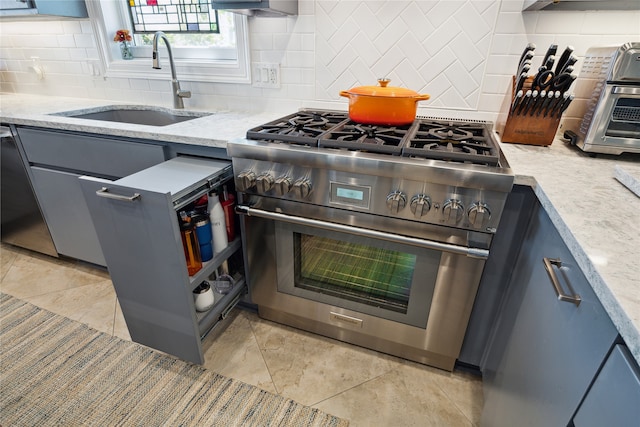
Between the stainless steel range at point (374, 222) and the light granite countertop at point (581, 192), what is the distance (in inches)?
4.9

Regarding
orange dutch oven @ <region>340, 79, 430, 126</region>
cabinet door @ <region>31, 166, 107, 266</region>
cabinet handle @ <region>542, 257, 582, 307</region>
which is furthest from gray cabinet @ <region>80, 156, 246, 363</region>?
cabinet handle @ <region>542, 257, 582, 307</region>

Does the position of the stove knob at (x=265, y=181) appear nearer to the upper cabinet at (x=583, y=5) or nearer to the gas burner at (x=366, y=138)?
the gas burner at (x=366, y=138)

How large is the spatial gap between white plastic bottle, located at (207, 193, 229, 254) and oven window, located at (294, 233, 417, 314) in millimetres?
288

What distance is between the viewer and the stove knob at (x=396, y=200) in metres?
1.06

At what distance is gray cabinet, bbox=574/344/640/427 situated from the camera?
472mm

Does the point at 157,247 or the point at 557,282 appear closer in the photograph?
the point at 557,282

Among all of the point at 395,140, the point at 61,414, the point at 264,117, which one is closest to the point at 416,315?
the point at 395,140

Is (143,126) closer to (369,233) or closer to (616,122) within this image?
(369,233)

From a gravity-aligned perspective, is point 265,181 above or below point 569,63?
below

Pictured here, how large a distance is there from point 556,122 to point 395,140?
0.56 meters

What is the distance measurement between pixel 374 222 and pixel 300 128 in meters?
0.48

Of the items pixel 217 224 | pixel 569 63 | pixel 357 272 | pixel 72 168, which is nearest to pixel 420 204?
pixel 357 272

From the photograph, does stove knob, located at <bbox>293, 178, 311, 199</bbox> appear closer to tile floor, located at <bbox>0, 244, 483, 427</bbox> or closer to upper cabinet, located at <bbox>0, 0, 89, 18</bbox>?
tile floor, located at <bbox>0, 244, 483, 427</bbox>

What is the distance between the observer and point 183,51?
6.49ft
